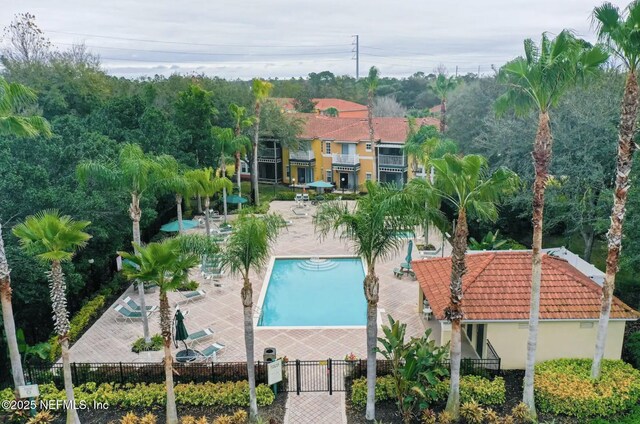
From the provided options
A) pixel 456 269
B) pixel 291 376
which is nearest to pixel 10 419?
pixel 291 376

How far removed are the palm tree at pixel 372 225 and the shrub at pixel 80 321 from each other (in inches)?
405

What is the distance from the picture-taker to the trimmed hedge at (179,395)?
14.4 m

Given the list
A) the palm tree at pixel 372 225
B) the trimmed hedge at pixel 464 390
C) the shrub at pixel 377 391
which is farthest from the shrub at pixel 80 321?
the palm tree at pixel 372 225

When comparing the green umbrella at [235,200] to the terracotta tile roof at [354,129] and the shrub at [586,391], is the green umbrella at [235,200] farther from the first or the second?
the shrub at [586,391]

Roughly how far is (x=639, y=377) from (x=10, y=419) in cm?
1784

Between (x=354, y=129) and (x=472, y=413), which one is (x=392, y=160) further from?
(x=472, y=413)

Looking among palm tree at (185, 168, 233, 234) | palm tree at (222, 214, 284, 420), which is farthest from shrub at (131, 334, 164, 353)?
palm tree at (185, 168, 233, 234)

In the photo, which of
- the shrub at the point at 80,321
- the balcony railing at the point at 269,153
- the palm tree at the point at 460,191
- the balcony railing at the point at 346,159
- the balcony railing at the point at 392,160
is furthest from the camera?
the balcony railing at the point at 269,153

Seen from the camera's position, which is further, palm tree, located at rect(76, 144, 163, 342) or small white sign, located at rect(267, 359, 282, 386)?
palm tree, located at rect(76, 144, 163, 342)

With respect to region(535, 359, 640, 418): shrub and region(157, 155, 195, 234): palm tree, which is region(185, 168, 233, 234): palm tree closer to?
region(157, 155, 195, 234): palm tree

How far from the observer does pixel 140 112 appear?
103ft

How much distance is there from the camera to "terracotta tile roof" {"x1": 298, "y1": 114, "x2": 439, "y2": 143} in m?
45.6

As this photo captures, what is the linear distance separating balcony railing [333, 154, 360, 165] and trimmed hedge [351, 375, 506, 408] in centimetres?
3288

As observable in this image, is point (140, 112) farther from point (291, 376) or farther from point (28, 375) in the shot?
point (291, 376)
